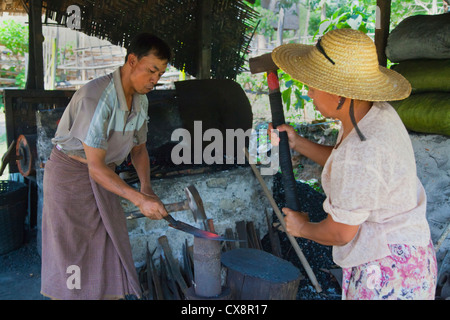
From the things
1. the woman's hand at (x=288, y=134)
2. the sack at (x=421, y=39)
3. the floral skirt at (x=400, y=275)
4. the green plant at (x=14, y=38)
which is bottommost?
the floral skirt at (x=400, y=275)

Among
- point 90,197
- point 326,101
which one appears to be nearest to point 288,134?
point 326,101

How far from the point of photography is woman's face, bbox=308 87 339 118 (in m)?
1.61

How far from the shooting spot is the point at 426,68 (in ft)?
11.5

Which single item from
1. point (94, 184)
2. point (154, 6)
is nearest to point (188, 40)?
point (154, 6)

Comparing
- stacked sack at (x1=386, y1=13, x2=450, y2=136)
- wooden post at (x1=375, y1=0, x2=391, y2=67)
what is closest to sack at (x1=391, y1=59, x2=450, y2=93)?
stacked sack at (x1=386, y1=13, x2=450, y2=136)

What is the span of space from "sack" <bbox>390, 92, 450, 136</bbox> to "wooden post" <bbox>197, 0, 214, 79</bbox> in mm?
2250

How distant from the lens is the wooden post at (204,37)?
4.65 m

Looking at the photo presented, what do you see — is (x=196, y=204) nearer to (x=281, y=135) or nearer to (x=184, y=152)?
(x=281, y=135)

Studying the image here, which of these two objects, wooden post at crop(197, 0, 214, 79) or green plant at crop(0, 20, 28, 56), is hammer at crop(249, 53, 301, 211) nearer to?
wooden post at crop(197, 0, 214, 79)

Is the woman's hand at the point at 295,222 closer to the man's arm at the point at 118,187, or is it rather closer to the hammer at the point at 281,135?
the hammer at the point at 281,135

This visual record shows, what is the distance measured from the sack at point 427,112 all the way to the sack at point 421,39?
1.16ft

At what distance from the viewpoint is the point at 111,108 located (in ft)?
7.47

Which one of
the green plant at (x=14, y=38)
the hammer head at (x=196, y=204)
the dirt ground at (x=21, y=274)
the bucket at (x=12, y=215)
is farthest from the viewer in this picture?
the green plant at (x=14, y=38)

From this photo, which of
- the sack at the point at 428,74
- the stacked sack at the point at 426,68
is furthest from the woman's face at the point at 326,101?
the sack at the point at 428,74
